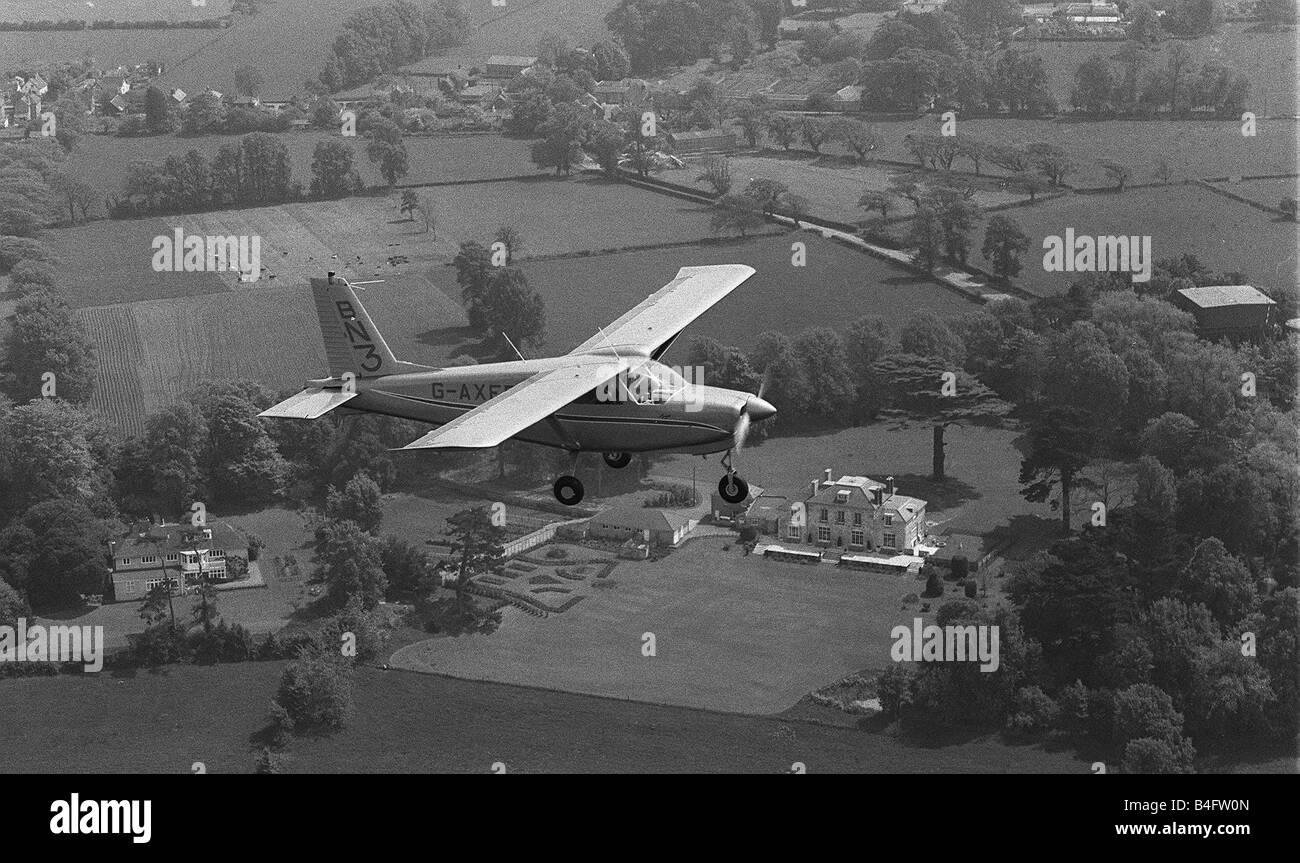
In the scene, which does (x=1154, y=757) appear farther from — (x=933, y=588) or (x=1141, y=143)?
(x=1141, y=143)

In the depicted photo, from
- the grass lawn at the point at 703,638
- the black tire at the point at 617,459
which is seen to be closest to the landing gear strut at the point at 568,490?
the black tire at the point at 617,459

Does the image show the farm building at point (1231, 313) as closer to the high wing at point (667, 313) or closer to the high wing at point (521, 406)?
the high wing at point (667, 313)

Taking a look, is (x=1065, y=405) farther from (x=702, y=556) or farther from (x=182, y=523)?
(x=182, y=523)

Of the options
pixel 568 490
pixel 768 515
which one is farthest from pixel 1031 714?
pixel 568 490

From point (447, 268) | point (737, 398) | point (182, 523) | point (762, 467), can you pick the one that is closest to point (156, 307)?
point (447, 268)

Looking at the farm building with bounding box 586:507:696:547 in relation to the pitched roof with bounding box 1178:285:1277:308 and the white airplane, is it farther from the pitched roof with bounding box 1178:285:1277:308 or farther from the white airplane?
the pitched roof with bounding box 1178:285:1277:308
